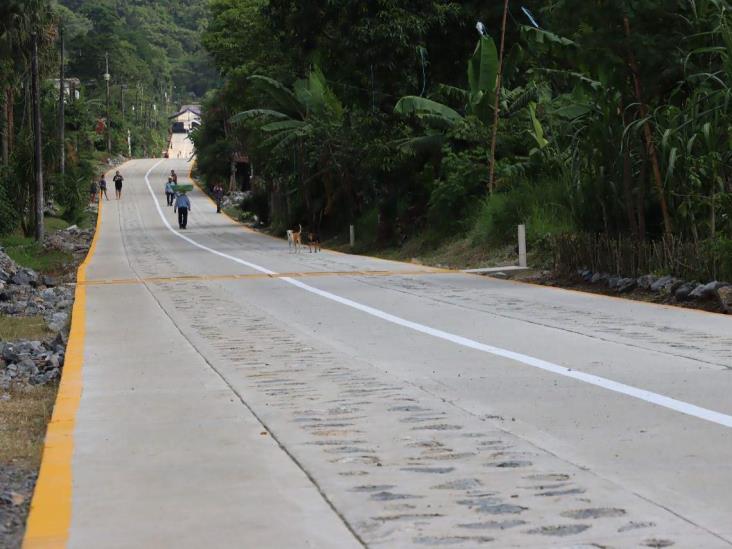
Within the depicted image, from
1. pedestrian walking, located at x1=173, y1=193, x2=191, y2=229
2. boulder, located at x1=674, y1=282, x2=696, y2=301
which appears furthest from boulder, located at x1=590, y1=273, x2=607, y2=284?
pedestrian walking, located at x1=173, y1=193, x2=191, y2=229

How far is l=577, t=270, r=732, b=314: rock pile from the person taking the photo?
1653 centimetres

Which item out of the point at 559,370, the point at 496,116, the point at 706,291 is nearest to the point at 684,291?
the point at 706,291

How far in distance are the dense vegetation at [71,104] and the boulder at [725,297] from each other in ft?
116

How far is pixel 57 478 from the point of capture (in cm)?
696

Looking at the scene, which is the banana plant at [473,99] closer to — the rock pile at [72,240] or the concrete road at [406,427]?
the rock pile at [72,240]

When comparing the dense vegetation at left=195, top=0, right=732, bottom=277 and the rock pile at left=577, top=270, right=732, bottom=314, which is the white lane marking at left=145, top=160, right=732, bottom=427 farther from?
the dense vegetation at left=195, top=0, right=732, bottom=277

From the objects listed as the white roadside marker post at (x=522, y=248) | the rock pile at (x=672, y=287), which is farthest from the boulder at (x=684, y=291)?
the white roadside marker post at (x=522, y=248)

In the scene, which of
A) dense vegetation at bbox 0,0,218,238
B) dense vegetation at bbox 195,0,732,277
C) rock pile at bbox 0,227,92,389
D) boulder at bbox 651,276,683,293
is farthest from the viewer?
dense vegetation at bbox 0,0,218,238

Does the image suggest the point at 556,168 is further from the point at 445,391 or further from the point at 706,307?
the point at 445,391

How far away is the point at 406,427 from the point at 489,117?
26.2 meters

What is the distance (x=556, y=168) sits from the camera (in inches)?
1211

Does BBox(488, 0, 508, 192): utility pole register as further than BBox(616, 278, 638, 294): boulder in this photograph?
Yes

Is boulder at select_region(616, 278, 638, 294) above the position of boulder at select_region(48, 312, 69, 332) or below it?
above

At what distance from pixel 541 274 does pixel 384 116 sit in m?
16.5
